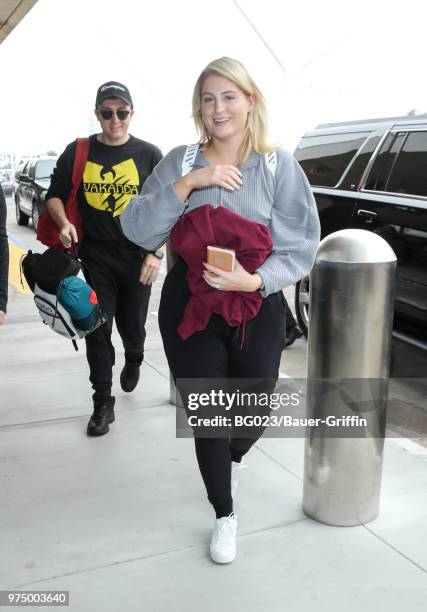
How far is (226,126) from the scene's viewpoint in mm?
2461

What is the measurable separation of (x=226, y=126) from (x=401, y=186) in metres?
2.99

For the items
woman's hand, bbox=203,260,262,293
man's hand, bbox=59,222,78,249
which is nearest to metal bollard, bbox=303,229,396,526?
woman's hand, bbox=203,260,262,293

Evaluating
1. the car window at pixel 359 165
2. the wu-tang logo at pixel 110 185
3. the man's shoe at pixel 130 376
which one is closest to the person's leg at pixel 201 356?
the wu-tang logo at pixel 110 185

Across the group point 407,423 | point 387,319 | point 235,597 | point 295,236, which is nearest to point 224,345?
point 295,236

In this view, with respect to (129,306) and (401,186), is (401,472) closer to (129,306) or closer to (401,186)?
(129,306)

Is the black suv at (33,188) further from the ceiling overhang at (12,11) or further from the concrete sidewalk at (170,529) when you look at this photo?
the concrete sidewalk at (170,529)

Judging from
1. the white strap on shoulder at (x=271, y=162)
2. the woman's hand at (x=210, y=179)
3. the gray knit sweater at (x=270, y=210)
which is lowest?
the gray knit sweater at (x=270, y=210)

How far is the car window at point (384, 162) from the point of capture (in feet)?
17.3

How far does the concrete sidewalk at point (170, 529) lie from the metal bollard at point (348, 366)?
157 millimetres

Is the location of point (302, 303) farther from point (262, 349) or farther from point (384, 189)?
point (262, 349)

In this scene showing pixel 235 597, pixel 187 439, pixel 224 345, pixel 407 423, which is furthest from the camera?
pixel 407 423

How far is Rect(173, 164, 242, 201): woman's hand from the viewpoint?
2.32m

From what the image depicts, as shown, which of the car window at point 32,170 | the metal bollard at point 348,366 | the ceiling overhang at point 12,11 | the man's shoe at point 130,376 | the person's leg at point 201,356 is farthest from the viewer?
the car window at point 32,170

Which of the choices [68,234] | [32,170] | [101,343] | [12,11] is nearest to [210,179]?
[68,234]
